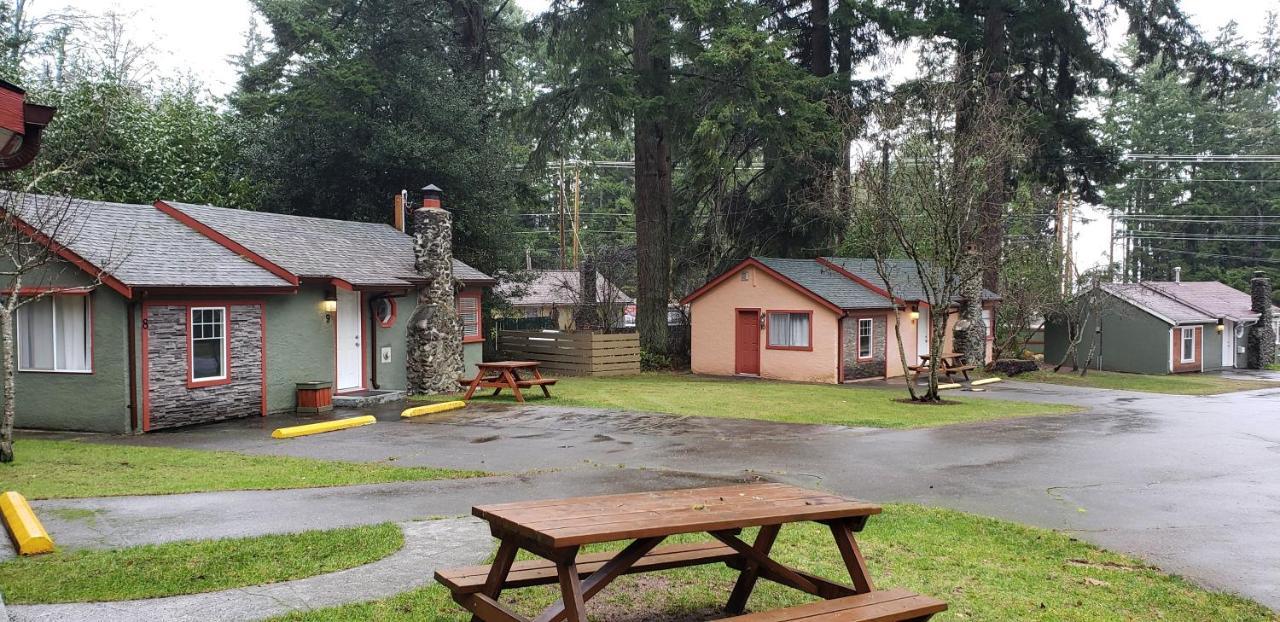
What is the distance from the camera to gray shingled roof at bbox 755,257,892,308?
2553 cm

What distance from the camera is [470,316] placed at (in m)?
22.8

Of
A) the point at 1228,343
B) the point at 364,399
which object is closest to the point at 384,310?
the point at 364,399

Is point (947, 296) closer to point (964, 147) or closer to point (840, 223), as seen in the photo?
point (964, 147)

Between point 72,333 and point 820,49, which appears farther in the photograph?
point 820,49

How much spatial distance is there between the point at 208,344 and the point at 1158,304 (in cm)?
3526

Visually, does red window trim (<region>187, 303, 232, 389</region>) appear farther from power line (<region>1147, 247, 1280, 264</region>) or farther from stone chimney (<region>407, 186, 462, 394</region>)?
power line (<region>1147, 247, 1280, 264</region>)

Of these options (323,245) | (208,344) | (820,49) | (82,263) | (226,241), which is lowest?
(208,344)

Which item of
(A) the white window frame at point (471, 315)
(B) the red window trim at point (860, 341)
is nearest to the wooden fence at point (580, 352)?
(A) the white window frame at point (471, 315)

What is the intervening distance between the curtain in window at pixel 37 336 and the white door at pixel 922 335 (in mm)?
23307

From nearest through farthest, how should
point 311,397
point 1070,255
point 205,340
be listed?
point 205,340 → point 311,397 → point 1070,255

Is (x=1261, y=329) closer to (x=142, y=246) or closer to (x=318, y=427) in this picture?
(x=318, y=427)

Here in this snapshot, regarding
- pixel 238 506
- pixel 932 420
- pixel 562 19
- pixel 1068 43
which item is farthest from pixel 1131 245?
pixel 238 506

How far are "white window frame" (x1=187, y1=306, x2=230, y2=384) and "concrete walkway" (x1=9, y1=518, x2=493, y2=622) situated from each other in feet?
32.3

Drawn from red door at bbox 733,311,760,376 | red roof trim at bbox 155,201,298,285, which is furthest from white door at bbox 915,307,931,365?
red roof trim at bbox 155,201,298,285
